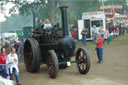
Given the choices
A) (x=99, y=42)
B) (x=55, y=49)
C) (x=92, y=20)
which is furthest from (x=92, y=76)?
(x=92, y=20)

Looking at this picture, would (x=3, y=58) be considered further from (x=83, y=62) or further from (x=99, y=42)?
(x=99, y=42)

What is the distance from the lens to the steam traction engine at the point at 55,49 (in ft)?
23.2

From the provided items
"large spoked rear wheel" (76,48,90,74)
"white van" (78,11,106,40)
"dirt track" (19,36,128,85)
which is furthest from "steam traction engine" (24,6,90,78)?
"white van" (78,11,106,40)

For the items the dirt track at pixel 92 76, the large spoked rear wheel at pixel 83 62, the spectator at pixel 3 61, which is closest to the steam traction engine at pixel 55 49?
the large spoked rear wheel at pixel 83 62

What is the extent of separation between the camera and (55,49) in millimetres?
7484

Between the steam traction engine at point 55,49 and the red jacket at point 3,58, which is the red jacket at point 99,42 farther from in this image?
the red jacket at point 3,58

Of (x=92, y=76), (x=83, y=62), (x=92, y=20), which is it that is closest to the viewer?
(x=92, y=76)

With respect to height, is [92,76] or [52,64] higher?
[52,64]

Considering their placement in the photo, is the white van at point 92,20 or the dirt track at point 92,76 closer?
the dirt track at point 92,76

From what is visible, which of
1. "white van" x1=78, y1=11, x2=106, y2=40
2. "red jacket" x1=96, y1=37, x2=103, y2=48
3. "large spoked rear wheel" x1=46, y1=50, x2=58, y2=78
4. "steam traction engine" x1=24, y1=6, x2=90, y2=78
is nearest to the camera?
"large spoked rear wheel" x1=46, y1=50, x2=58, y2=78

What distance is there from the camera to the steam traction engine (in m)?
7.06

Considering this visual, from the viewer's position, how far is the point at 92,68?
8500 mm

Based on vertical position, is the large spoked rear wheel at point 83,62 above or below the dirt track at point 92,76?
above

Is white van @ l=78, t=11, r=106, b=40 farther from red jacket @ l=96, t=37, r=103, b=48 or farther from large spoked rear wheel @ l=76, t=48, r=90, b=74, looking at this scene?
large spoked rear wheel @ l=76, t=48, r=90, b=74
